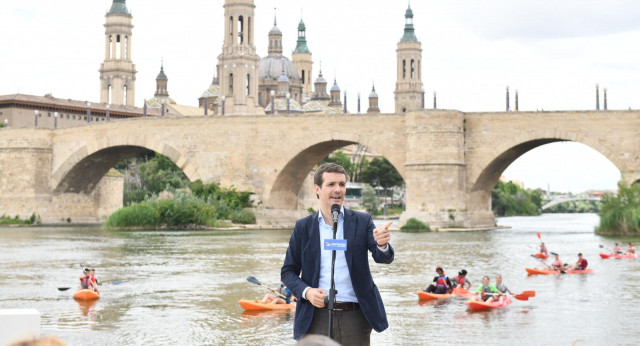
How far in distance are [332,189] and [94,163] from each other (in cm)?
5357

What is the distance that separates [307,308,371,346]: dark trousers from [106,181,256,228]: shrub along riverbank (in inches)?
1638

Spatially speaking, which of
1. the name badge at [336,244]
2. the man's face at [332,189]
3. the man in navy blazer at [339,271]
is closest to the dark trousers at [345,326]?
A: the man in navy blazer at [339,271]

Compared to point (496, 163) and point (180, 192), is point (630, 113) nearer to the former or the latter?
point (496, 163)

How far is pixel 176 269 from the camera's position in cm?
2500

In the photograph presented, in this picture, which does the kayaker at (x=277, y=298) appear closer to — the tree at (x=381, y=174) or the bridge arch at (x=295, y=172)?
the bridge arch at (x=295, y=172)

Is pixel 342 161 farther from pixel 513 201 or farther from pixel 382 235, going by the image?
pixel 382 235

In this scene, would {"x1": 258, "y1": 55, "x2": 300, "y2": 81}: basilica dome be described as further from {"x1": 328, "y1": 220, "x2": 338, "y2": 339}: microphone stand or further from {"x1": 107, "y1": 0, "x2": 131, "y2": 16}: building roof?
{"x1": 328, "y1": 220, "x2": 338, "y2": 339}: microphone stand

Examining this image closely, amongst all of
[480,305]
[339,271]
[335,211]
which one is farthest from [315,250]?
[480,305]

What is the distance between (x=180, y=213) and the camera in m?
47.8

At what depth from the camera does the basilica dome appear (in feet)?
464

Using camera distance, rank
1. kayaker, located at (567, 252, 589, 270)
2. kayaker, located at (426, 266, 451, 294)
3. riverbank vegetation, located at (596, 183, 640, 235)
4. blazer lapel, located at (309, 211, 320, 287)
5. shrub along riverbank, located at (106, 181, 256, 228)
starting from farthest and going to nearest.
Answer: shrub along riverbank, located at (106, 181, 256, 228)
riverbank vegetation, located at (596, 183, 640, 235)
kayaker, located at (567, 252, 589, 270)
kayaker, located at (426, 266, 451, 294)
blazer lapel, located at (309, 211, 320, 287)

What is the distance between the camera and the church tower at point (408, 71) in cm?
13025

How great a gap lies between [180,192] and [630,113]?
74.0 ft

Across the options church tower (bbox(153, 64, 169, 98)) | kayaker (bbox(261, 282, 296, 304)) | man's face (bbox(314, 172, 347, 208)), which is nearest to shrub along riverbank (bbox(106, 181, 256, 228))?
kayaker (bbox(261, 282, 296, 304))
